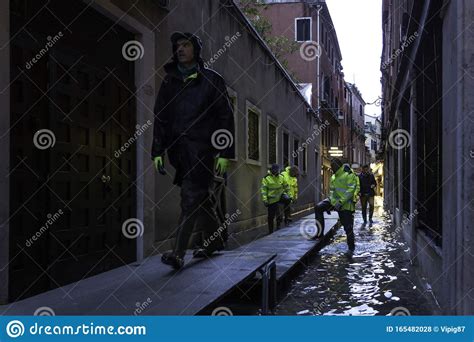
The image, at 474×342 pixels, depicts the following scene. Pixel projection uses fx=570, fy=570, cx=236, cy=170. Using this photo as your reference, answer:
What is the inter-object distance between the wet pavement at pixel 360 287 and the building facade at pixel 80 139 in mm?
2066

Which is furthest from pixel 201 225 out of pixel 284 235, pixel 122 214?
pixel 284 235

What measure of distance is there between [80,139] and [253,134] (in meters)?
8.86

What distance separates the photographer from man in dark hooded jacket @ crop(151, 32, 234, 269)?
202 inches

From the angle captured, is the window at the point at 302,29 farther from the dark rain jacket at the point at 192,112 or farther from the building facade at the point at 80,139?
the dark rain jacket at the point at 192,112

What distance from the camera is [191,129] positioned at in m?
5.15

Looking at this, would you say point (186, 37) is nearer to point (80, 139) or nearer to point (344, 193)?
point (80, 139)

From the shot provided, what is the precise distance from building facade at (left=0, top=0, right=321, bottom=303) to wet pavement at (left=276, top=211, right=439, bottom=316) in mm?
2066

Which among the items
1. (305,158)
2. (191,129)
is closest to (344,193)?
(191,129)

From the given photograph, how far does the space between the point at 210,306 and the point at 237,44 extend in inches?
377

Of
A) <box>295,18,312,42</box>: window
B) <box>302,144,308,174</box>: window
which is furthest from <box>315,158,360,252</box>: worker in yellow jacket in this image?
<box>295,18,312,42</box>: window

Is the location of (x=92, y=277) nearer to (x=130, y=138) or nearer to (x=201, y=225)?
(x=201, y=225)

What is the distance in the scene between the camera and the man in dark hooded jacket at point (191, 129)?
5.12 m

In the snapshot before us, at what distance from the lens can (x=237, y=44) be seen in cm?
1264

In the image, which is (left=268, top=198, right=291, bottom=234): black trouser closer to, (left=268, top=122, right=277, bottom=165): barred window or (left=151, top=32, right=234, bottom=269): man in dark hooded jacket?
(left=268, top=122, right=277, bottom=165): barred window
